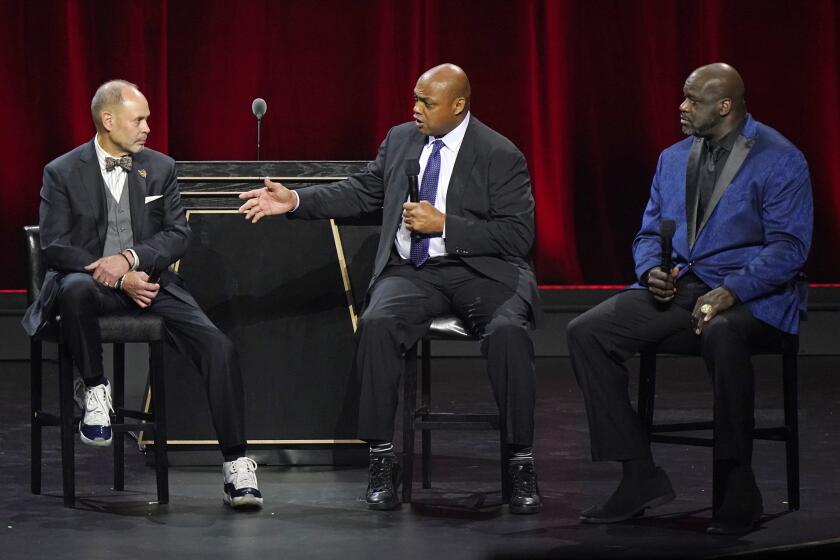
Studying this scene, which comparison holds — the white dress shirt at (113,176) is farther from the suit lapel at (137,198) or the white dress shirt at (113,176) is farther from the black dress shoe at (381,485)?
the black dress shoe at (381,485)

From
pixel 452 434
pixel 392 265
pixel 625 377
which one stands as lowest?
pixel 452 434

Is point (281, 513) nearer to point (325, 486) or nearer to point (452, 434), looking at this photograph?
point (325, 486)

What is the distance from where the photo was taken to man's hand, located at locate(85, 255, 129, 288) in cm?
388

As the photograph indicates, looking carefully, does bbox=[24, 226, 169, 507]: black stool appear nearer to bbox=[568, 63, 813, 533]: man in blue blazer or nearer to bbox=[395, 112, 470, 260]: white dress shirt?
bbox=[395, 112, 470, 260]: white dress shirt

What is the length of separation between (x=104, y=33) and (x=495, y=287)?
12.7ft

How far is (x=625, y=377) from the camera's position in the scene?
379cm

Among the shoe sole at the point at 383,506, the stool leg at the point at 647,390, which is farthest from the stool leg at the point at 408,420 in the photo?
the stool leg at the point at 647,390

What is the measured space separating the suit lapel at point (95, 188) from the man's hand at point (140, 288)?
0.19 meters

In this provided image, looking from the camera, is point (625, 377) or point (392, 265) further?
point (392, 265)

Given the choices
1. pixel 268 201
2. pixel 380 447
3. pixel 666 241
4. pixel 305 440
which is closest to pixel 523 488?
pixel 380 447

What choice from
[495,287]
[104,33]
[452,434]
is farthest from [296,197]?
[104,33]

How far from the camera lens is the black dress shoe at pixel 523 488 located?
12.4 feet

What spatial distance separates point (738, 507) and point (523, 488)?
591 mm

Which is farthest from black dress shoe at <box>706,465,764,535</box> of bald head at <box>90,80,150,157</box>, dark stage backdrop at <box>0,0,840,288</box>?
dark stage backdrop at <box>0,0,840,288</box>
